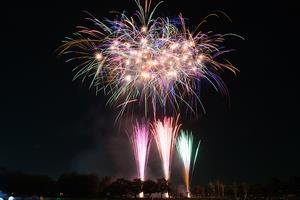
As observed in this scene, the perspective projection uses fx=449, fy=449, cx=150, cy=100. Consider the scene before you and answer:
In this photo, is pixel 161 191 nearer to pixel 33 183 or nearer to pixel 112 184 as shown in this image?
pixel 112 184

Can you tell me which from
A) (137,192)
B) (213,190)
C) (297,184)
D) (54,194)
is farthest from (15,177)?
(297,184)

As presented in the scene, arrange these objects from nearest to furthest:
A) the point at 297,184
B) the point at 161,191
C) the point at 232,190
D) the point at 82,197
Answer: the point at 82,197 → the point at 161,191 → the point at 297,184 → the point at 232,190

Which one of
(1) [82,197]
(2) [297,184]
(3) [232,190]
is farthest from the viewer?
(3) [232,190]

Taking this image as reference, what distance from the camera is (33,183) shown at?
124 m

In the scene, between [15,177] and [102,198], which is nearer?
[102,198]

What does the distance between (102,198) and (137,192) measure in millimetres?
10481

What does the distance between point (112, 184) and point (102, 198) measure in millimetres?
6842

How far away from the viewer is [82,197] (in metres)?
120

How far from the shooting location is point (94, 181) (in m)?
123

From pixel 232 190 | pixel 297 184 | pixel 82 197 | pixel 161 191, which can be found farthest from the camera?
pixel 232 190

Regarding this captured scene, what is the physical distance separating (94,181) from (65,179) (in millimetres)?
8288

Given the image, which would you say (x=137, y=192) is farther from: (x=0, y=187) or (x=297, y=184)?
(x=297, y=184)

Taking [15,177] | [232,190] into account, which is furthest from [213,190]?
[15,177]

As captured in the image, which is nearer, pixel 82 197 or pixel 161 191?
pixel 82 197
